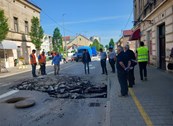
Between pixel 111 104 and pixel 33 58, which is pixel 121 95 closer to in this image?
pixel 111 104

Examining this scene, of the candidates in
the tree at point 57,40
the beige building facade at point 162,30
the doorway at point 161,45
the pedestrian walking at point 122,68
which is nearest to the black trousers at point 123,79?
the pedestrian walking at point 122,68

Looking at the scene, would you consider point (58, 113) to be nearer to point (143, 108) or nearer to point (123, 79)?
point (143, 108)

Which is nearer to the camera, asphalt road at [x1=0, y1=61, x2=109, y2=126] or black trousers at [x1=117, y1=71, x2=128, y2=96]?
asphalt road at [x1=0, y1=61, x2=109, y2=126]

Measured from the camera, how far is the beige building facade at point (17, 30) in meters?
26.0

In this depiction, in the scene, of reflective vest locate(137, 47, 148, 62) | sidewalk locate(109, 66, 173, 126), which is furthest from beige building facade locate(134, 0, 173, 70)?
sidewalk locate(109, 66, 173, 126)

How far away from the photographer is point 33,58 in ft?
47.4

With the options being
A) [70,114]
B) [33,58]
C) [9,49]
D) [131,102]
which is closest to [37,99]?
[70,114]

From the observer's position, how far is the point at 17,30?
29641mm

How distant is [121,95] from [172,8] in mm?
6386

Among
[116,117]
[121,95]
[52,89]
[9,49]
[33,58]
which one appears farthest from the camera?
[9,49]

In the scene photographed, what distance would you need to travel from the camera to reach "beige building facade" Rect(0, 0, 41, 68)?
2596cm

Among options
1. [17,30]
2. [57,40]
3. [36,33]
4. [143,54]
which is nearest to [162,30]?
[143,54]

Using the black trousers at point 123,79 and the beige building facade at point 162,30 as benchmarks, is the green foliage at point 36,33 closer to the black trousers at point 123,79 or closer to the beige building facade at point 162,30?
the beige building facade at point 162,30

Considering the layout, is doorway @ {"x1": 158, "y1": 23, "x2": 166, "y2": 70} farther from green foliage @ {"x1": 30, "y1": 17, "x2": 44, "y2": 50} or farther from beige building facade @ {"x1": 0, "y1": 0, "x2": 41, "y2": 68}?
green foliage @ {"x1": 30, "y1": 17, "x2": 44, "y2": 50}
